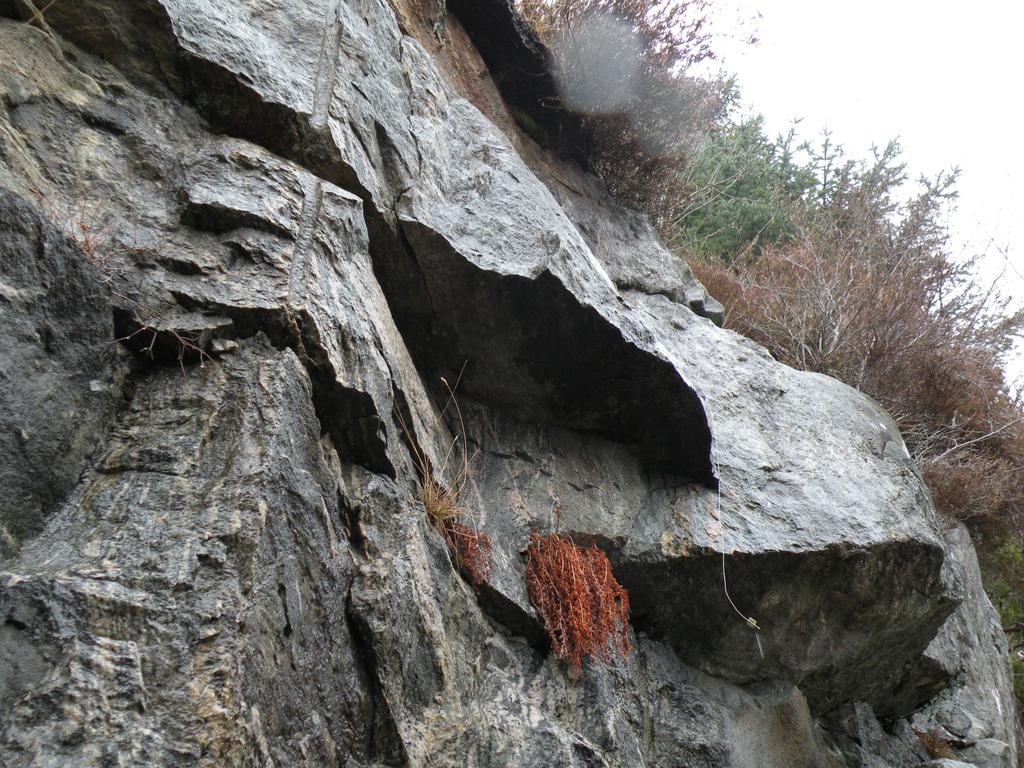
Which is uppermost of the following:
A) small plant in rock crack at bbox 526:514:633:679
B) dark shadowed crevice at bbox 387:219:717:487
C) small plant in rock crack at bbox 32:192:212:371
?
dark shadowed crevice at bbox 387:219:717:487

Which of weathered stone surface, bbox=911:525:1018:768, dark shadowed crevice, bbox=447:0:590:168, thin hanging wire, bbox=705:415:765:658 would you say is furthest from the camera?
dark shadowed crevice, bbox=447:0:590:168

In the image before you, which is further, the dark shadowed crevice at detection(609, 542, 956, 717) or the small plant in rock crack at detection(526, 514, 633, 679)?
the dark shadowed crevice at detection(609, 542, 956, 717)

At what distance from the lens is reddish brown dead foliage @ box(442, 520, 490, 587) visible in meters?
4.58

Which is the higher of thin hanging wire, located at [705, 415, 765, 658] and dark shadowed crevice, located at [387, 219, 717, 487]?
dark shadowed crevice, located at [387, 219, 717, 487]

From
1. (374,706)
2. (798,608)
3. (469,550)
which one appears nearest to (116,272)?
(374,706)

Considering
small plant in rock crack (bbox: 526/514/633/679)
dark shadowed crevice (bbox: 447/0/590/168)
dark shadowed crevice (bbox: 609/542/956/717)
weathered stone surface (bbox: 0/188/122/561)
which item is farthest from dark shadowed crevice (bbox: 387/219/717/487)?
dark shadowed crevice (bbox: 447/0/590/168)

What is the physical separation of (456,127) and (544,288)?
5.69 feet

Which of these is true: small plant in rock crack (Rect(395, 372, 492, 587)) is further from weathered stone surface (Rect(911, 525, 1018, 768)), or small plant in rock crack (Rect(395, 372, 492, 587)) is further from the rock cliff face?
weathered stone surface (Rect(911, 525, 1018, 768))

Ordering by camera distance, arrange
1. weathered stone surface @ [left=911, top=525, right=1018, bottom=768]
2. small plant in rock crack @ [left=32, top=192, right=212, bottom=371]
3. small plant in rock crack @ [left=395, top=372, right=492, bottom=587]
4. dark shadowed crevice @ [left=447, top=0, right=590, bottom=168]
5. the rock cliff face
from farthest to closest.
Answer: dark shadowed crevice @ [left=447, top=0, right=590, bottom=168] < weathered stone surface @ [left=911, top=525, right=1018, bottom=768] < small plant in rock crack @ [left=395, top=372, right=492, bottom=587] < small plant in rock crack @ [left=32, top=192, right=212, bottom=371] < the rock cliff face

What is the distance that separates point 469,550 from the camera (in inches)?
182

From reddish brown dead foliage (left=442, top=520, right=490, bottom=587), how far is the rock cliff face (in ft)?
0.35

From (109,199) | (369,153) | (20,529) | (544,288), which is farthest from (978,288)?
(20,529)

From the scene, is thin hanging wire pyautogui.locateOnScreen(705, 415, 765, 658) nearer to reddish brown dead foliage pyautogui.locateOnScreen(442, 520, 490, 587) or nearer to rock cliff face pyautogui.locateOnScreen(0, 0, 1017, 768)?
rock cliff face pyautogui.locateOnScreen(0, 0, 1017, 768)

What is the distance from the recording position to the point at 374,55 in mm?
5523
